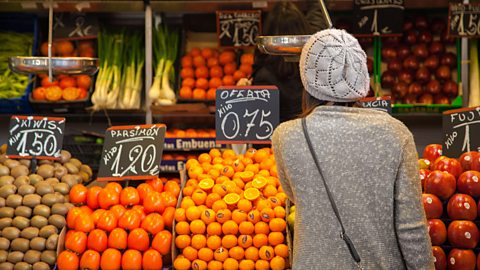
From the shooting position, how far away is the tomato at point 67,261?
3.47 meters

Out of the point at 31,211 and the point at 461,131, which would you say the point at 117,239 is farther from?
the point at 461,131

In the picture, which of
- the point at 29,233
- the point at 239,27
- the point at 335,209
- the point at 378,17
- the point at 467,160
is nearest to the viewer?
the point at 335,209

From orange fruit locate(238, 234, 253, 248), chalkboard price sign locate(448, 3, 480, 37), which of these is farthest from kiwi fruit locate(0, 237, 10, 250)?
chalkboard price sign locate(448, 3, 480, 37)

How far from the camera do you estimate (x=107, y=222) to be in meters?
3.58

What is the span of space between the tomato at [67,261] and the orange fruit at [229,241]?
0.73 meters

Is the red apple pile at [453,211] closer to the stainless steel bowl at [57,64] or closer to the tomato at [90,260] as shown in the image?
the tomato at [90,260]

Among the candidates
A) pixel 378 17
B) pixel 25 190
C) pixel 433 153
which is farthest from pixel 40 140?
pixel 378 17

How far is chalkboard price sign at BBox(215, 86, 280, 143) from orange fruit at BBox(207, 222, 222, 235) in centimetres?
59

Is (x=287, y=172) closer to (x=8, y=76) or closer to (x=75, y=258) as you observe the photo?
(x=75, y=258)

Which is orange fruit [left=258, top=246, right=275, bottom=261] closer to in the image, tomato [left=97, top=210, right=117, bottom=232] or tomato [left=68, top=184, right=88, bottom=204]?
tomato [left=97, top=210, right=117, bottom=232]

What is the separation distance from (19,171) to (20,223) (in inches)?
17.7

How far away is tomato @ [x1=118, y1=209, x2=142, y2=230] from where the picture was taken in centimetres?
357

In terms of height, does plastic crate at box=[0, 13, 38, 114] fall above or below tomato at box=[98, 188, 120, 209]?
above

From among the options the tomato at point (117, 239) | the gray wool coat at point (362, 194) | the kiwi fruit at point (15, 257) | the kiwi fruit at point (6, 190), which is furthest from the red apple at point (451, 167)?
the kiwi fruit at point (6, 190)
